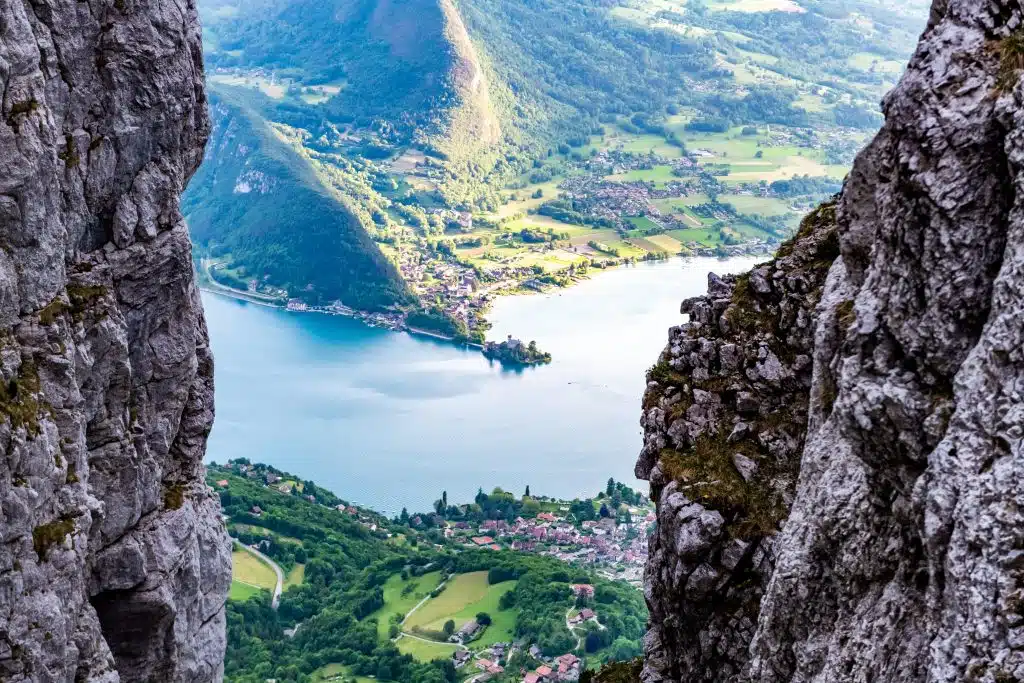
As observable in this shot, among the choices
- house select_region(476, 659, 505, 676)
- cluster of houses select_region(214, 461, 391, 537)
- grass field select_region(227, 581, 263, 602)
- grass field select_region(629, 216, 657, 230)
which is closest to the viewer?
house select_region(476, 659, 505, 676)

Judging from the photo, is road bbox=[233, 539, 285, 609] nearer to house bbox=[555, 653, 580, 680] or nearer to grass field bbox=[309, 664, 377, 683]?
grass field bbox=[309, 664, 377, 683]

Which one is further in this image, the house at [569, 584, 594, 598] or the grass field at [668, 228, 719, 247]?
the grass field at [668, 228, 719, 247]

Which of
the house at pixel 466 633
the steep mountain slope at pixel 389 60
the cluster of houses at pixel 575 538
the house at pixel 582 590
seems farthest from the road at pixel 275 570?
the steep mountain slope at pixel 389 60

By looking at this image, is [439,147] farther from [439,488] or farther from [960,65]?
[960,65]

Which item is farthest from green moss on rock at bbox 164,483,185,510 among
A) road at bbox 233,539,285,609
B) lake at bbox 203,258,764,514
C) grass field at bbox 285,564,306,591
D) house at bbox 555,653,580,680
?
lake at bbox 203,258,764,514

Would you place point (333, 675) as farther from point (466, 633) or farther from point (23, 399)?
point (23, 399)

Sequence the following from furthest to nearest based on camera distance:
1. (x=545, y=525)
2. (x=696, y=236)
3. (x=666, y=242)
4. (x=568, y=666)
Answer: (x=696, y=236) < (x=666, y=242) < (x=545, y=525) < (x=568, y=666)

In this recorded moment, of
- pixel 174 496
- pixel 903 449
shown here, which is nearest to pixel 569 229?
pixel 174 496
